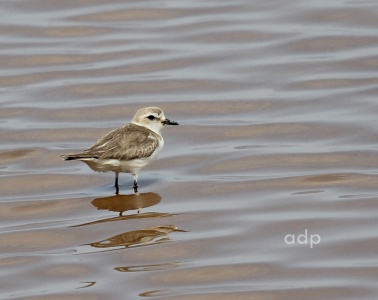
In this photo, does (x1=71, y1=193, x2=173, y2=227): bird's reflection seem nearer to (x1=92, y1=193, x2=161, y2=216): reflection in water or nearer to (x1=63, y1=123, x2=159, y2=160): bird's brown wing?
(x1=92, y1=193, x2=161, y2=216): reflection in water

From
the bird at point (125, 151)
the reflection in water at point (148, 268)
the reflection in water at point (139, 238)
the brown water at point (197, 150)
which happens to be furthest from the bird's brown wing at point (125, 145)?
the reflection in water at point (148, 268)

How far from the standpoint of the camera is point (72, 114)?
46.4 ft

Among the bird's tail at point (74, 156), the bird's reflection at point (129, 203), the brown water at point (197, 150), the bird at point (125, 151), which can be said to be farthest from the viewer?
the bird at point (125, 151)

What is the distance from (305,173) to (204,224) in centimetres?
176

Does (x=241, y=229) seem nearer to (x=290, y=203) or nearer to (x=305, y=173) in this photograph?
(x=290, y=203)

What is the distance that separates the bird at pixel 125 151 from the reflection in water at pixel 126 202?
214mm

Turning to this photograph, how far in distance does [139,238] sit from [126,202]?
1293mm

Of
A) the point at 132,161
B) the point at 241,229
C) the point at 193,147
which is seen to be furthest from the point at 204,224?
the point at 193,147

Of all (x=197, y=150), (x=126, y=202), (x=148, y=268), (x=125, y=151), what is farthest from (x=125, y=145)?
(x=148, y=268)

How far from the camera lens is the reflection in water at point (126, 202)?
1133 cm

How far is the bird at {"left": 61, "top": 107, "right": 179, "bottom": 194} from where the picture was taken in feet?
38.2

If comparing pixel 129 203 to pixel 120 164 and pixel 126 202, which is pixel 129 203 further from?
pixel 120 164

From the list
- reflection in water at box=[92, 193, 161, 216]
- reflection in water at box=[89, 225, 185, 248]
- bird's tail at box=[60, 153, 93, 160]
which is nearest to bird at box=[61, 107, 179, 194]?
bird's tail at box=[60, 153, 93, 160]

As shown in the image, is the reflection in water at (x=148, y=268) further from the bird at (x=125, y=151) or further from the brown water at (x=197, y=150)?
the bird at (x=125, y=151)
